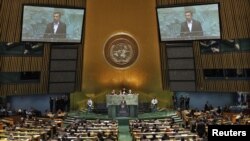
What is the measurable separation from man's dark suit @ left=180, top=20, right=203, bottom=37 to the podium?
250 inches

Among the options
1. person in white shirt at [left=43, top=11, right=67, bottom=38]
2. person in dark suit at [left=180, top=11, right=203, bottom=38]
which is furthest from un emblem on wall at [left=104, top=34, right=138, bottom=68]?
person in dark suit at [left=180, top=11, right=203, bottom=38]

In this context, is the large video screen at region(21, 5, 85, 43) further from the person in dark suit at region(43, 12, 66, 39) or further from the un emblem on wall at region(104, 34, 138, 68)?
the un emblem on wall at region(104, 34, 138, 68)

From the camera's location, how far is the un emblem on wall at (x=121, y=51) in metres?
29.7

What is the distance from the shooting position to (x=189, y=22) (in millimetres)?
27062

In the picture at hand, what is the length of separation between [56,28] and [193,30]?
10226 millimetres

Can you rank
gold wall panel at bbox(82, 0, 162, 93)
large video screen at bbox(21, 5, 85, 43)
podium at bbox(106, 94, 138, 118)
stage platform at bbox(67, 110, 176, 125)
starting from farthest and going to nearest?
gold wall panel at bbox(82, 0, 162, 93), large video screen at bbox(21, 5, 85, 43), podium at bbox(106, 94, 138, 118), stage platform at bbox(67, 110, 176, 125)

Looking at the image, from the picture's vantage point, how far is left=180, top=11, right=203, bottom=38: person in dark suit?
27.0 m

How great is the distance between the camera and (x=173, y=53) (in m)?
28.8

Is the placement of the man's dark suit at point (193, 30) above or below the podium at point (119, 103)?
above

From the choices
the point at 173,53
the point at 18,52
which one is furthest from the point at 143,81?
the point at 18,52

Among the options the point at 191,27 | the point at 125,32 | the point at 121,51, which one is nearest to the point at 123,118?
the point at 121,51

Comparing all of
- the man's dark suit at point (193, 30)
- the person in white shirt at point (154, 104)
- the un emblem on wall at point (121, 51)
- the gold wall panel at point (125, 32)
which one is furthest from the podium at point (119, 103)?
the man's dark suit at point (193, 30)

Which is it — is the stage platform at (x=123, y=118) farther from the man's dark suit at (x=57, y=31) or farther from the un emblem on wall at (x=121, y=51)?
the man's dark suit at (x=57, y=31)

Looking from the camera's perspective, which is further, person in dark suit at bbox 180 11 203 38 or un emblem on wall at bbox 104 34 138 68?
un emblem on wall at bbox 104 34 138 68
